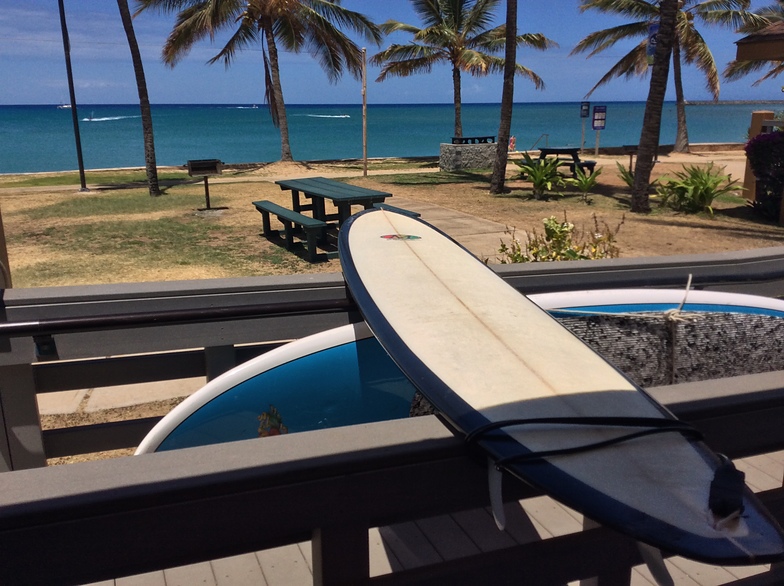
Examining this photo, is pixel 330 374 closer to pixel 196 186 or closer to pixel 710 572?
pixel 710 572

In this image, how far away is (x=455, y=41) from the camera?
985 inches

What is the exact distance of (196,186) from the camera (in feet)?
55.2

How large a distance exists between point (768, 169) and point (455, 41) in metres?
15.9

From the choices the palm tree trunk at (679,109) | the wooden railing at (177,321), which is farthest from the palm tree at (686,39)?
the wooden railing at (177,321)

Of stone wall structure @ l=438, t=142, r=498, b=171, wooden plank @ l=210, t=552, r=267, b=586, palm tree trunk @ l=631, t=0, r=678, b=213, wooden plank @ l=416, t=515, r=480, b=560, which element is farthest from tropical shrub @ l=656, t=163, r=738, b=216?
wooden plank @ l=210, t=552, r=267, b=586

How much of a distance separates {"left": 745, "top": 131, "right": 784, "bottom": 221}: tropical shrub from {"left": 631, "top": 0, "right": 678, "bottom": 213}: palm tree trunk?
1.66 meters

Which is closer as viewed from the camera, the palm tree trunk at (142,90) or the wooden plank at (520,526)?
the wooden plank at (520,526)

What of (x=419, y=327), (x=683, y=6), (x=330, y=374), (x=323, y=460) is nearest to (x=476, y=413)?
(x=323, y=460)

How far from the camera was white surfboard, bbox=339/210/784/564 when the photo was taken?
→ 1.04m

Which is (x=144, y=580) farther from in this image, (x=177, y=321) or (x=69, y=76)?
(x=69, y=76)

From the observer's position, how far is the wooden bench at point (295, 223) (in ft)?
27.2

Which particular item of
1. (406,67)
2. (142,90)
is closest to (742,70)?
(406,67)

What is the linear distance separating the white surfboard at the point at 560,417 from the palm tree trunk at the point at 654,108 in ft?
36.0

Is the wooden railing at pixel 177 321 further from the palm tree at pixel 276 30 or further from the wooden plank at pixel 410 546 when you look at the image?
the palm tree at pixel 276 30
